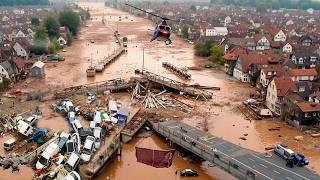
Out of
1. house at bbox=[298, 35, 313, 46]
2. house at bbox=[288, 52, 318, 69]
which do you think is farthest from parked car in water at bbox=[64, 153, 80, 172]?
house at bbox=[298, 35, 313, 46]

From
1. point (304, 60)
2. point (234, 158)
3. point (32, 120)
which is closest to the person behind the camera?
point (234, 158)

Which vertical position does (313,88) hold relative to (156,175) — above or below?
above

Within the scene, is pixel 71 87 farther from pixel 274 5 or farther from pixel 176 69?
pixel 274 5

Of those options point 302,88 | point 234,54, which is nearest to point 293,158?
point 302,88

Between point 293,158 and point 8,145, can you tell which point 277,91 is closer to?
point 293,158

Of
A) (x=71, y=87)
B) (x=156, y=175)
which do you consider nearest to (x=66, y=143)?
(x=156, y=175)

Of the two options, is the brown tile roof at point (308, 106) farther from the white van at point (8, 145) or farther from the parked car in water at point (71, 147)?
the white van at point (8, 145)

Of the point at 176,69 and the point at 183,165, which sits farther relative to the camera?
the point at 176,69
